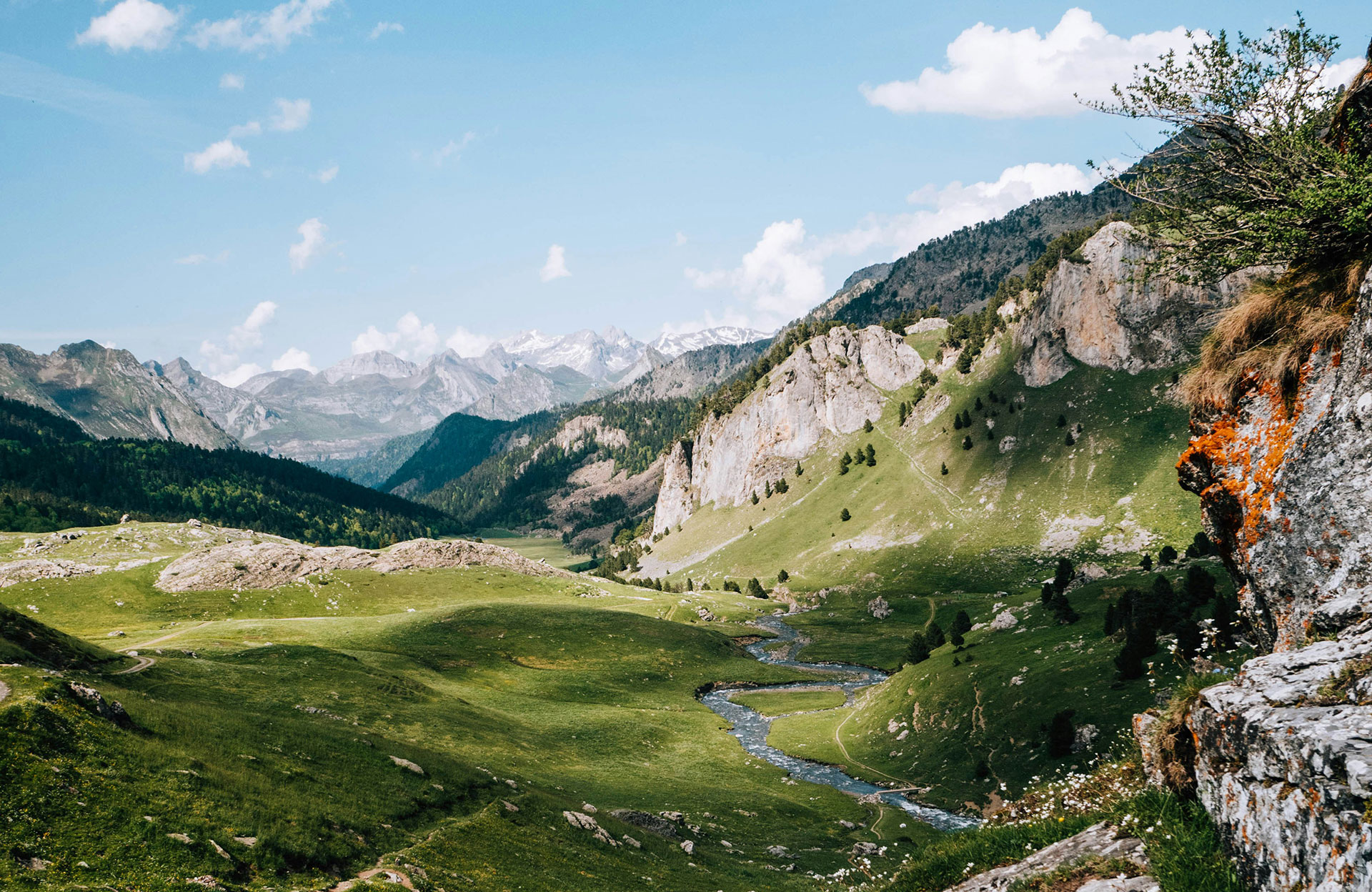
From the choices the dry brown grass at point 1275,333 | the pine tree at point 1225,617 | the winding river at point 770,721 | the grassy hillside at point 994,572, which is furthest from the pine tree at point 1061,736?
the dry brown grass at point 1275,333

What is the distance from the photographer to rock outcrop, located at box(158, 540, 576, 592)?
111 metres

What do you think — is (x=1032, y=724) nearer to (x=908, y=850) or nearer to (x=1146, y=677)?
(x=1146, y=677)

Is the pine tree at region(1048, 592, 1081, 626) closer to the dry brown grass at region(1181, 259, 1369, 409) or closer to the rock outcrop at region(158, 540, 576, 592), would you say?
the dry brown grass at region(1181, 259, 1369, 409)

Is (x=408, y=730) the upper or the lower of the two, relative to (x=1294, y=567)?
lower

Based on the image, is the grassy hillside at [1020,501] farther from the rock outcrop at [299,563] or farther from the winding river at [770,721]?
the rock outcrop at [299,563]

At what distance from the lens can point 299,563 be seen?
12575cm

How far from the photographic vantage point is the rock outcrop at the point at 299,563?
111 meters

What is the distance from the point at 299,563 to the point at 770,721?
9125 cm

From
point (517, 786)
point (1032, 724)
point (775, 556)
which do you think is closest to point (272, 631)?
point (517, 786)

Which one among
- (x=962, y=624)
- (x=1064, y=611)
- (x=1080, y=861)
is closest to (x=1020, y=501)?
(x=962, y=624)

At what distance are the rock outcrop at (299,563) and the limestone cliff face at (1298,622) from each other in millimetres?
128443

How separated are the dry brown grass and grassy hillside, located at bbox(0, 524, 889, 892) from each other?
29052 mm

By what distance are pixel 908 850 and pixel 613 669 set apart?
196ft

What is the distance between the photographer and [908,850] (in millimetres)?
43031
